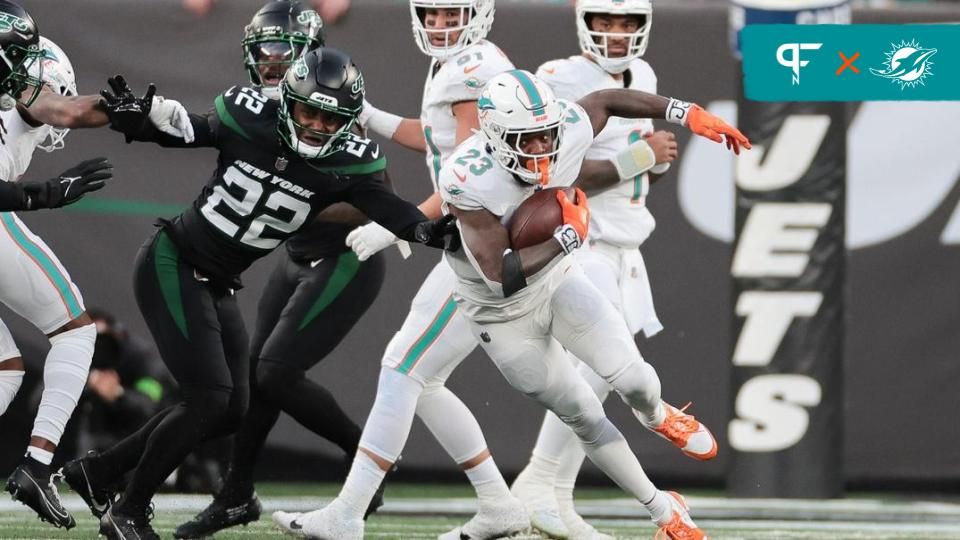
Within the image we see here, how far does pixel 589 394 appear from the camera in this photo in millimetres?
4820

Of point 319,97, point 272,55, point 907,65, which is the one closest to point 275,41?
point 272,55

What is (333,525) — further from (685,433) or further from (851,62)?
(851,62)

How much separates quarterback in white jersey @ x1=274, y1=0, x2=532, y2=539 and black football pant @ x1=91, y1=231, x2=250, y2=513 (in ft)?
1.50

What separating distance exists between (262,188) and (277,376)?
71cm

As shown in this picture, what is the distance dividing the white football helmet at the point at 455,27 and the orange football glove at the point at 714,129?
2.69 feet

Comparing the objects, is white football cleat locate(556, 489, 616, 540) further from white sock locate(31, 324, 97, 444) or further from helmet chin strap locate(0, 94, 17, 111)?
helmet chin strap locate(0, 94, 17, 111)

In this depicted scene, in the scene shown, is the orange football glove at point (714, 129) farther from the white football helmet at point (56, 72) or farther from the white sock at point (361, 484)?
the white football helmet at point (56, 72)

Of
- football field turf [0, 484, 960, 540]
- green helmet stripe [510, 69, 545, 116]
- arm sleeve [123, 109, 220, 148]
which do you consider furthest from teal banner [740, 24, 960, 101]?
arm sleeve [123, 109, 220, 148]

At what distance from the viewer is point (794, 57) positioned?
6.89 m

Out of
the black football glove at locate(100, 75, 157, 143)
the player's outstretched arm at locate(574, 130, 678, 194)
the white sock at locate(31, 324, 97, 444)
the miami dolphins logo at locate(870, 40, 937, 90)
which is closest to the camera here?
the black football glove at locate(100, 75, 157, 143)

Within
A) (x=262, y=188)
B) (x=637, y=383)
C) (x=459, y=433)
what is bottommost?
(x=459, y=433)

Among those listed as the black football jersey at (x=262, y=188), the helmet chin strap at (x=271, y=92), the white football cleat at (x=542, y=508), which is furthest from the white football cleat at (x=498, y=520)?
the helmet chin strap at (x=271, y=92)

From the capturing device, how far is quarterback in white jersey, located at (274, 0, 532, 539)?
5.15 meters

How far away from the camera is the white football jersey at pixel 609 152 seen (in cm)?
563
